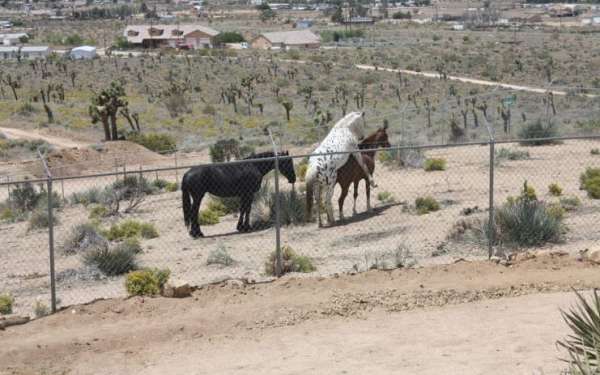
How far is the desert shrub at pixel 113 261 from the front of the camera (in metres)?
16.9

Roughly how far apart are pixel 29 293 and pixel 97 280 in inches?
47.0

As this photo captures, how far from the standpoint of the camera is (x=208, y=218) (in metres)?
21.5

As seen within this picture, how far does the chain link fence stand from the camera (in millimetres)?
16156

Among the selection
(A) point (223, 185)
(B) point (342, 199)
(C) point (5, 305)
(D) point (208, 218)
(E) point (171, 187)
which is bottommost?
(E) point (171, 187)

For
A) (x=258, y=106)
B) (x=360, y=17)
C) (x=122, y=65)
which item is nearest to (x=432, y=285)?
(x=258, y=106)

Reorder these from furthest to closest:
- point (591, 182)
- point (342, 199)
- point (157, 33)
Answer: point (157, 33), point (591, 182), point (342, 199)

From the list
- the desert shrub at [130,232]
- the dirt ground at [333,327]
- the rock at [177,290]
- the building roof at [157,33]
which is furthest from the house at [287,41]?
the rock at [177,290]

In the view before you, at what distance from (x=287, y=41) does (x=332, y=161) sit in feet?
276

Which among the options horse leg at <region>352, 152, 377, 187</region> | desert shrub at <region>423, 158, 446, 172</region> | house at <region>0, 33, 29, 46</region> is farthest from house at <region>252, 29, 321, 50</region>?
horse leg at <region>352, 152, 377, 187</region>

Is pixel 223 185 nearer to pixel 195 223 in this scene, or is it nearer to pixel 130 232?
pixel 195 223

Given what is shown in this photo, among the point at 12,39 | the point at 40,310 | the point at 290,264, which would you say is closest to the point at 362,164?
the point at 290,264

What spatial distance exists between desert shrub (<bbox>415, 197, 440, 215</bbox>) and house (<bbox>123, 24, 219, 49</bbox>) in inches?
3391

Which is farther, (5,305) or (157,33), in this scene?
(157,33)

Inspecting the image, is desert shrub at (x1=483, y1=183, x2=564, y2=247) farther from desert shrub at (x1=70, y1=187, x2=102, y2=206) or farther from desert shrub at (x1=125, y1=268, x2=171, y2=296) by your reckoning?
desert shrub at (x1=70, y1=187, x2=102, y2=206)
